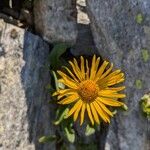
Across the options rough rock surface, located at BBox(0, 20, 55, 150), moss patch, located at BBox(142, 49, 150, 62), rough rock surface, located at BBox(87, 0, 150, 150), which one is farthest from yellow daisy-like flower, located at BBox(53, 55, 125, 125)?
rough rock surface, located at BBox(0, 20, 55, 150)

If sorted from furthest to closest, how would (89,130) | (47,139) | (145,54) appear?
(47,139), (89,130), (145,54)

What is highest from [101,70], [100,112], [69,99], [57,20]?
[57,20]

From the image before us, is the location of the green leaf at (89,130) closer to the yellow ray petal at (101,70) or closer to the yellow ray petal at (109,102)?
the yellow ray petal at (109,102)

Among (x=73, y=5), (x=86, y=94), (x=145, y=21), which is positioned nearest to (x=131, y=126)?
(x=86, y=94)

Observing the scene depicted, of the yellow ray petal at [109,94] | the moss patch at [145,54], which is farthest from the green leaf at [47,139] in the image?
the moss patch at [145,54]

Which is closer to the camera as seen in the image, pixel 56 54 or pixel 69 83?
pixel 69 83

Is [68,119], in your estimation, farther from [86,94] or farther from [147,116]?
[147,116]

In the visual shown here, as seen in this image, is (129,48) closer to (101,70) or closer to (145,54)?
(145,54)

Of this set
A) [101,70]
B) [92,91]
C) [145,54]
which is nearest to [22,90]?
[92,91]
